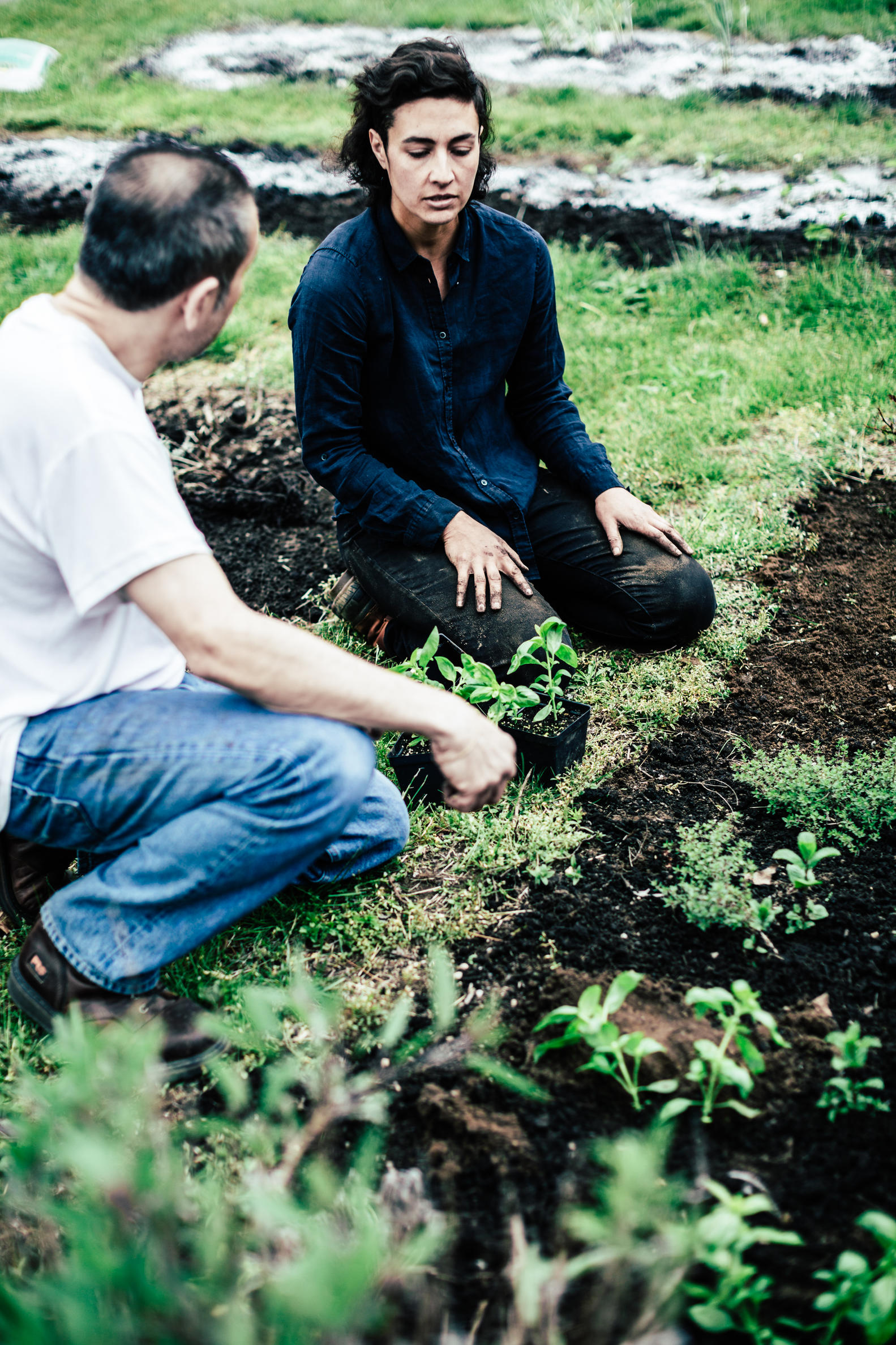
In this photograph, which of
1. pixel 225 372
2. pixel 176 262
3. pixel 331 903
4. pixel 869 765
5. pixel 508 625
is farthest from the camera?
pixel 225 372

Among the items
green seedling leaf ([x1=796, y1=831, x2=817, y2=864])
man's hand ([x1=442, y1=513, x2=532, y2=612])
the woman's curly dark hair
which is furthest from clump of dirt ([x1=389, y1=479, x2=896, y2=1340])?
the woman's curly dark hair

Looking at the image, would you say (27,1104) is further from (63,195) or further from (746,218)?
(63,195)

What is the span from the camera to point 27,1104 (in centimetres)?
178

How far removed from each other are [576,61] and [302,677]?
11.2 metres

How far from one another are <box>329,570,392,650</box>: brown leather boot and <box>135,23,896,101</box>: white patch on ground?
778 centimetres

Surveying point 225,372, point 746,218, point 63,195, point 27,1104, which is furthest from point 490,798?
point 63,195

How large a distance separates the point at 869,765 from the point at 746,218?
4981 millimetres

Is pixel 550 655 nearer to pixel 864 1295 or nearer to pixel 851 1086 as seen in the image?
pixel 851 1086

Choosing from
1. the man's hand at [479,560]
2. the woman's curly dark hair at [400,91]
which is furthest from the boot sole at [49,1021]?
the woman's curly dark hair at [400,91]

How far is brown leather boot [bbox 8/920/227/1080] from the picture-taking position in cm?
181

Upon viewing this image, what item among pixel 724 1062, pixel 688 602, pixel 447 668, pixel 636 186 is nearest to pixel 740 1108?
pixel 724 1062

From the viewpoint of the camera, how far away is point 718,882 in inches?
80.0

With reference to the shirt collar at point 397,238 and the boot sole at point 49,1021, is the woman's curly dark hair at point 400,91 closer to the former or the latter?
the shirt collar at point 397,238

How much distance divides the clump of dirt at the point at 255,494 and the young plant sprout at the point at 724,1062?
2117 mm
